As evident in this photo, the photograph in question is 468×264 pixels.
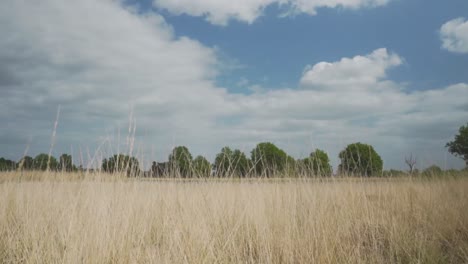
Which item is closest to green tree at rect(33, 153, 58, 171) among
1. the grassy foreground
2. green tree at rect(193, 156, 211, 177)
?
the grassy foreground

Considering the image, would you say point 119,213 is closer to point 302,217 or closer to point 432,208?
point 302,217

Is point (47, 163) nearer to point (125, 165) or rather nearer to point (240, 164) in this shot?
point (125, 165)

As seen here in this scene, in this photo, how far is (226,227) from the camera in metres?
3.57

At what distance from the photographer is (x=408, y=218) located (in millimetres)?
4406

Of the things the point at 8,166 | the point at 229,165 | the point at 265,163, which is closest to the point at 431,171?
the point at 265,163

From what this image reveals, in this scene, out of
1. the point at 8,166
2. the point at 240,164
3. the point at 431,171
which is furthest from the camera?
the point at 431,171

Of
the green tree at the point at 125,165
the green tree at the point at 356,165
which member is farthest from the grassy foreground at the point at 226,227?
the green tree at the point at 356,165

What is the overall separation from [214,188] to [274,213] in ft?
3.81

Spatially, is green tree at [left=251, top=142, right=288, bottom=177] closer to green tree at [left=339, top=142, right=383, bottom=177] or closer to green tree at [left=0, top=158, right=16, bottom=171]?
green tree at [left=339, top=142, right=383, bottom=177]

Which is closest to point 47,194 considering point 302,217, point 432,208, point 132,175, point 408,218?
point 132,175

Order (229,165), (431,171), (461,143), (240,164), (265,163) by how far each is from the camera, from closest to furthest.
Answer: (229,165)
(240,164)
(265,163)
(431,171)
(461,143)

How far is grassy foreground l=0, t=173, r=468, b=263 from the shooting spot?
266 cm

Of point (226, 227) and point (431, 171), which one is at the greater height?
point (431, 171)

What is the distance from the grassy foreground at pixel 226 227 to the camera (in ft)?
8.73
